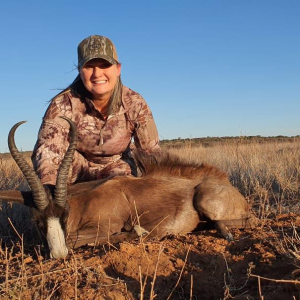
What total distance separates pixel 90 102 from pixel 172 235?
232 centimetres

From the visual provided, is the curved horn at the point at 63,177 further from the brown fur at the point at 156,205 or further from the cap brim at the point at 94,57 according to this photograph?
the cap brim at the point at 94,57

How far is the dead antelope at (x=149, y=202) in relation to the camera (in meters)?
4.23

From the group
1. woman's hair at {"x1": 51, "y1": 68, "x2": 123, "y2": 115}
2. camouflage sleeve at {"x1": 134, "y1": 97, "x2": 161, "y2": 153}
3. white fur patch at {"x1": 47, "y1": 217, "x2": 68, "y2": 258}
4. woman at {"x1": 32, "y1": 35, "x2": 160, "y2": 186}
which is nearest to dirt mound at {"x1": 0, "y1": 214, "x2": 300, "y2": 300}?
white fur patch at {"x1": 47, "y1": 217, "x2": 68, "y2": 258}

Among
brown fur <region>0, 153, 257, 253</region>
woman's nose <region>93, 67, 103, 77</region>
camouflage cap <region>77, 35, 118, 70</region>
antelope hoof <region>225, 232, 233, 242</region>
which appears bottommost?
antelope hoof <region>225, 232, 233, 242</region>

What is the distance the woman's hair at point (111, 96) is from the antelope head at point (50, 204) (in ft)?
5.62

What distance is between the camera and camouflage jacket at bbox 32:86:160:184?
216 inches

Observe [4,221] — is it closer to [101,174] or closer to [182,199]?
[101,174]

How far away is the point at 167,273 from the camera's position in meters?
3.22

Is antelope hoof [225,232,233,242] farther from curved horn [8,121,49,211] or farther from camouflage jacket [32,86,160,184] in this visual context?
camouflage jacket [32,86,160,184]

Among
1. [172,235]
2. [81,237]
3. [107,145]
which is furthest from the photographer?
[107,145]

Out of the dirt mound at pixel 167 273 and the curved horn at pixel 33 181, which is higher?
the curved horn at pixel 33 181

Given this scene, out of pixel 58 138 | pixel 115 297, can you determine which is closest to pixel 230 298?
pixel 115 297

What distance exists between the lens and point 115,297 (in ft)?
9.04

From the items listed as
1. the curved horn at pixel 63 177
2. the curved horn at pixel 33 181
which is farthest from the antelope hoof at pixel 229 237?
the curved horn at pixel 33 181
